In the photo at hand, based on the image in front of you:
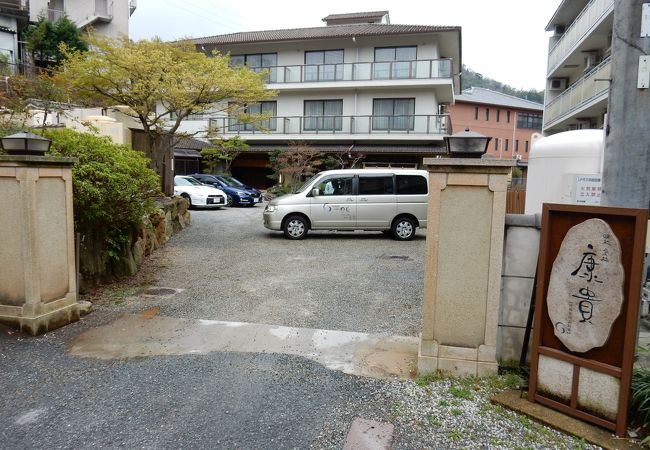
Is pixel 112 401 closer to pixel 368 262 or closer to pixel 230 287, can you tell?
pixel 230 287

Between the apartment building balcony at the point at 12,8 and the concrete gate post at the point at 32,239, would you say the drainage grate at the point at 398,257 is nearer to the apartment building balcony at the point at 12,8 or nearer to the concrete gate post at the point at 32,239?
the concrete gate post at the point at 32,239

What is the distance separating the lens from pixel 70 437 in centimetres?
294

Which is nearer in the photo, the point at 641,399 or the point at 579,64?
the point at 641,399

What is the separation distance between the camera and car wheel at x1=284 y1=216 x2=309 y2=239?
11.4 m

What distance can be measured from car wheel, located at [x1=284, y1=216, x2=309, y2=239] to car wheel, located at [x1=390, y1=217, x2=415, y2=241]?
237 centimetres

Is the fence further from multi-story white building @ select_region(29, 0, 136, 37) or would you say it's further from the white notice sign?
multi-story white building @ select_region(29, 0, 136, 37)

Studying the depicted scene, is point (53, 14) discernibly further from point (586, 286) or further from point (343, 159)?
point (586, 286)

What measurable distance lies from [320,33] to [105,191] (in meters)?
22.1

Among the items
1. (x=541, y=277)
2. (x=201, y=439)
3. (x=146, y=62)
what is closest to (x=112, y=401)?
(x=201, y=439)

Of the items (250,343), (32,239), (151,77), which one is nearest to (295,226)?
(151,77)

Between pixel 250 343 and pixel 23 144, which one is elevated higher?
pixel 23 144

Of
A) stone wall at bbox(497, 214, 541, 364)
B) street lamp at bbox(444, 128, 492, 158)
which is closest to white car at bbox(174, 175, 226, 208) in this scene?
street lamp at bbox(444, 128, 492, 158)

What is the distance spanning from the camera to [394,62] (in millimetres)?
23219

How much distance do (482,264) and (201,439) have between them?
8.22ft
